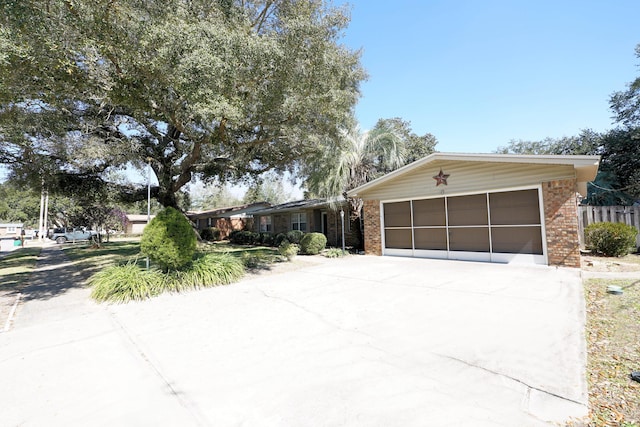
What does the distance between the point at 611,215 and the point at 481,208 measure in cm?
623

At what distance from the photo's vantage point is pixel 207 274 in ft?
26.0

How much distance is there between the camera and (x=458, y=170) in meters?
10.4

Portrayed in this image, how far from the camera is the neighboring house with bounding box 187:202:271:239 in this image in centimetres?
2453

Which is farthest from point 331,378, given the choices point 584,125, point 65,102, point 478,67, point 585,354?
point 584,125

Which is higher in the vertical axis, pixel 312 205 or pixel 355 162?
pixel 355 162

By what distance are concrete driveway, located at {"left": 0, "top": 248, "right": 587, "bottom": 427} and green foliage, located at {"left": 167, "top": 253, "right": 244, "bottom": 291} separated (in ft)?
3.07

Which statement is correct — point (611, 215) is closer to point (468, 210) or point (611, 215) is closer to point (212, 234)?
point (468, 210)

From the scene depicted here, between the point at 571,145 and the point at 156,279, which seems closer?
the point at 156,279

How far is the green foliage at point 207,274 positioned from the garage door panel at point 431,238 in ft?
22.8

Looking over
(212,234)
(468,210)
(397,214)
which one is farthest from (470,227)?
(212,234)

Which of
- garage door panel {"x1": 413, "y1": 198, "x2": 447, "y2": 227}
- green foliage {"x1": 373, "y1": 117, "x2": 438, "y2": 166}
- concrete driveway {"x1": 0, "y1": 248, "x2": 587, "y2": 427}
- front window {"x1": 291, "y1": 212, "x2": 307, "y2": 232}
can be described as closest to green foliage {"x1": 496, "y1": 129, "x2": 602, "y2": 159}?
green foliage {"x1": 373, "y1": 117, "x2": 438, "y2": 166}

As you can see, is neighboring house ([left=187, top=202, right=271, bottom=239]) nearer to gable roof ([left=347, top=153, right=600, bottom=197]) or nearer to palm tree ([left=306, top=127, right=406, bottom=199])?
palm tree ([left=306, top=127, right=406, bottom=199])

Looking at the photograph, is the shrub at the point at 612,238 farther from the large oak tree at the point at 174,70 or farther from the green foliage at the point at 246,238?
the green foliage at the point at 246,238

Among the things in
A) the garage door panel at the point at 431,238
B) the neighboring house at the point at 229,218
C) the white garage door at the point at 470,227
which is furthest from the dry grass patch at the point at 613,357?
the neighboring house at the point at 229,218
